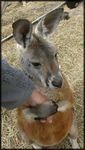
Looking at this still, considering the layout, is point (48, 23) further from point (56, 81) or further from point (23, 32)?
point (56, 81)

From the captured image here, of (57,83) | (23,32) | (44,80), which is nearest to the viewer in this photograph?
(57,83)

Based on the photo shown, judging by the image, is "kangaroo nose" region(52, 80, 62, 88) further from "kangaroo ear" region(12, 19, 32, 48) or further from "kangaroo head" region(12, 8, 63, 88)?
"kangaroo ear" region(12, 19, 32, 48)

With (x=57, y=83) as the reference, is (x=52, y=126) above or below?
below

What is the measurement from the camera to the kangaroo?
3.23 metres

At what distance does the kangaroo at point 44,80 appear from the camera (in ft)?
10.6

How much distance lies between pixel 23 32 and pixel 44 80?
51 cm

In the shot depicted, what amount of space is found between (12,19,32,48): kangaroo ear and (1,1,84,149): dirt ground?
90 centimetres

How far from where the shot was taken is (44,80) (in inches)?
133

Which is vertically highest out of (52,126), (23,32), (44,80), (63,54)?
(23,32)

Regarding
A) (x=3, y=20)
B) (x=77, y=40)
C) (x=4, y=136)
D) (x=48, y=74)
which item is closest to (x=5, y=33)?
(x=3, y=20)

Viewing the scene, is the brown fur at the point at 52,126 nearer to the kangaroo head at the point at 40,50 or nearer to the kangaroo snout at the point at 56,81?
the kangaroo snout at the point at 56,81

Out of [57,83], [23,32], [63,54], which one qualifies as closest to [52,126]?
[57,83]

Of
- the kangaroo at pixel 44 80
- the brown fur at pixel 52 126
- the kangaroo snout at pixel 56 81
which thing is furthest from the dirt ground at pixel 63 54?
the kangaroo snout at pixel 56 81

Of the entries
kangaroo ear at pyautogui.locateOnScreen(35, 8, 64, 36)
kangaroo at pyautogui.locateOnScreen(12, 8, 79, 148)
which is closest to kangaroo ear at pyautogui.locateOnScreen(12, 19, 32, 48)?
kangaroo at pyautogui.locateOnScreen(12, 8, 79, 148)
